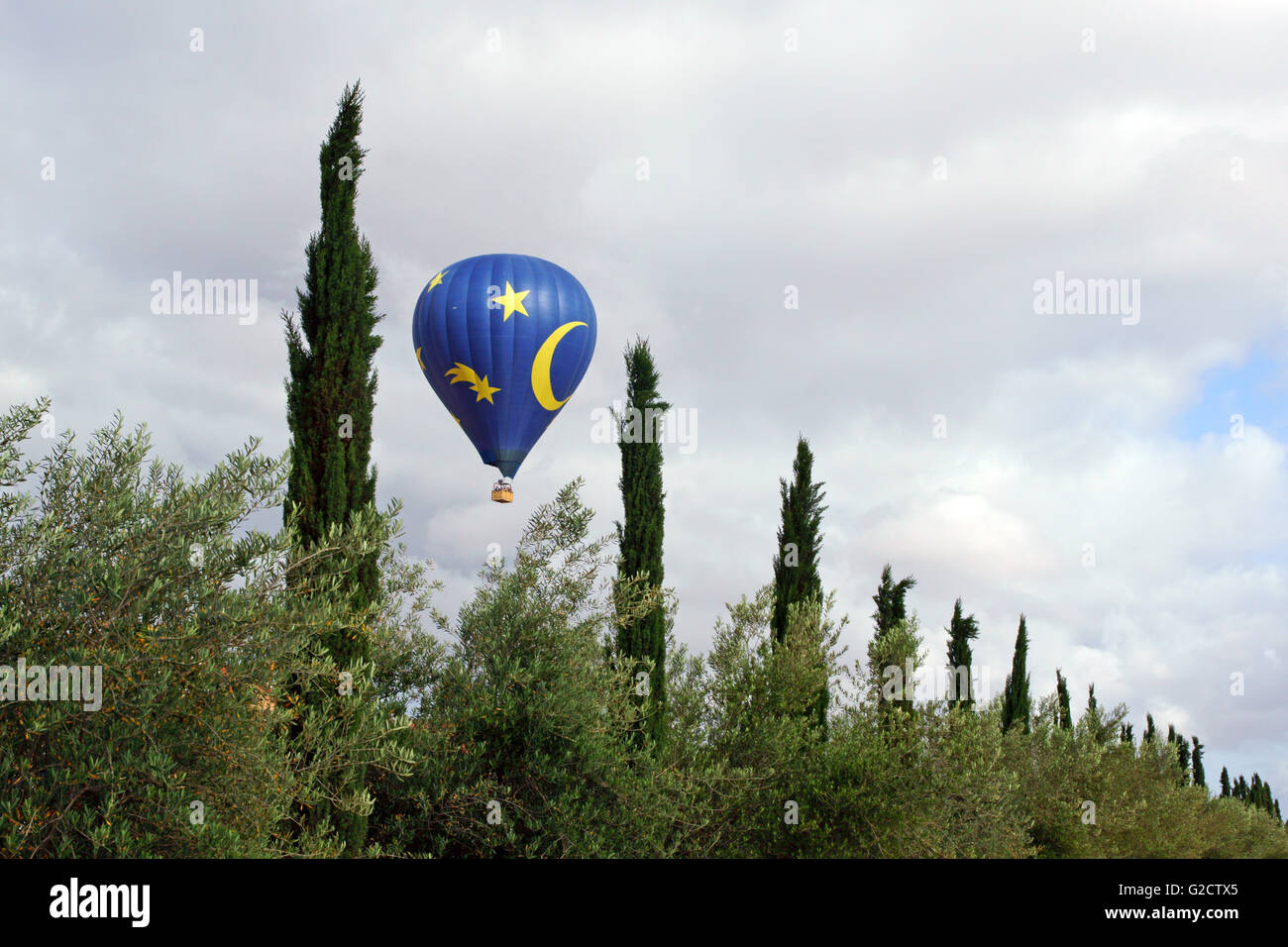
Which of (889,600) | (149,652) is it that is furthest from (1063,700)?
(149,652)

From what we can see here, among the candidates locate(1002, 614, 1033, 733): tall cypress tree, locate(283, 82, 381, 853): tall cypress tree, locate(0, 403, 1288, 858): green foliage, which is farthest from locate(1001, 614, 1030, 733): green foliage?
locate(283, 82, 381, 853): tall cypress tree

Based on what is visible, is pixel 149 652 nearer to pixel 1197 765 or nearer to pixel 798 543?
pixel 798 543

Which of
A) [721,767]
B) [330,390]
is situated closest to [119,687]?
[330,390]

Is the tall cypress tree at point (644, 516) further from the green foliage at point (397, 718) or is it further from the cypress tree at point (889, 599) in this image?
the cypress tree at point (889, 599)

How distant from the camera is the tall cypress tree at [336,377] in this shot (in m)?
14.4

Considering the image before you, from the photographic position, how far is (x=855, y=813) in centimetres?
1894

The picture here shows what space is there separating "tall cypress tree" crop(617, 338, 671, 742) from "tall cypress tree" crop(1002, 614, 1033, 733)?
77.7 ft

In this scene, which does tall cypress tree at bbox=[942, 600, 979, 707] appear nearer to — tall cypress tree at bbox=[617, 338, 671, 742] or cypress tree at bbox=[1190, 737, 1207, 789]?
tall cypress tree at bbox=[617, 338, 671, 742]

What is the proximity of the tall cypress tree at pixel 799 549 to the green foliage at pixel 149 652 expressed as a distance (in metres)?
14.7

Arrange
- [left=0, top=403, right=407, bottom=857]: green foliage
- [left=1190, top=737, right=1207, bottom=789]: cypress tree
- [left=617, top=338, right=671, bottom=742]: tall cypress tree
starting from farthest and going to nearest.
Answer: [left=1190, top=737, right=1207, bottom=789]: cypress tree < [left=617, top=338, right=671, bottom=742]: tall cypress tree < [left=0, top=403, right=407, bottom=857]: green foliage

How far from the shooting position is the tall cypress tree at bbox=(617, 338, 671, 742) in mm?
19500

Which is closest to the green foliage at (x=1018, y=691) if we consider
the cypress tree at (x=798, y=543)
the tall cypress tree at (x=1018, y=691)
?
the tall cypress tree at (x=1018, y=691)
